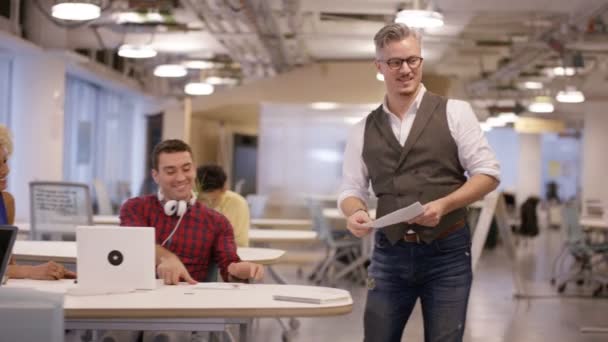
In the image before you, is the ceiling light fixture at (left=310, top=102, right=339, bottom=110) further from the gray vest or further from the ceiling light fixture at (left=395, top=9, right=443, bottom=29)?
the gray vest

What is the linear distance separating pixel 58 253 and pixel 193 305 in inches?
78.6

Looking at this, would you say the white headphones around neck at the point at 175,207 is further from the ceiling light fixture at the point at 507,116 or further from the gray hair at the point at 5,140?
the ceiling light fixture at the point at 507,116

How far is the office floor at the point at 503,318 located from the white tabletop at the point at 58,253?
2159mm

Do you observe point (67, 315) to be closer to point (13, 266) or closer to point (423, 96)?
point (13, 266)

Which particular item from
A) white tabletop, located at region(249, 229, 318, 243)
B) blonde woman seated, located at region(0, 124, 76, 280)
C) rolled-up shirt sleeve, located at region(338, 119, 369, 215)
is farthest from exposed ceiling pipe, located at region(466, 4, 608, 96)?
blonde woman seated, located at region(0, 124, 76, 280)

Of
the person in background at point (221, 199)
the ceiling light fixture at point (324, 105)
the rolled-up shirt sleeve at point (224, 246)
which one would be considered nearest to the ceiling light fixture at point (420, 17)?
the person in background at point (221, 199)

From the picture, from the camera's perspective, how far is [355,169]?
3.46m

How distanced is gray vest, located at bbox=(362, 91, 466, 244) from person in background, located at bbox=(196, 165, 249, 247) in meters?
3.01

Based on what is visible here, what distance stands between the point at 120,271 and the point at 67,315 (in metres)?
0.42

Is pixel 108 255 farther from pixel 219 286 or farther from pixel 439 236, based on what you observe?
pixel 439 236

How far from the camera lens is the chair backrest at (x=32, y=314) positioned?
7.92 feet

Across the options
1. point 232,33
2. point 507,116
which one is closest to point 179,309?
point 232,33

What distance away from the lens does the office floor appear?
7852 mm

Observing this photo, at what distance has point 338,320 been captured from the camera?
Answer: 851cm
